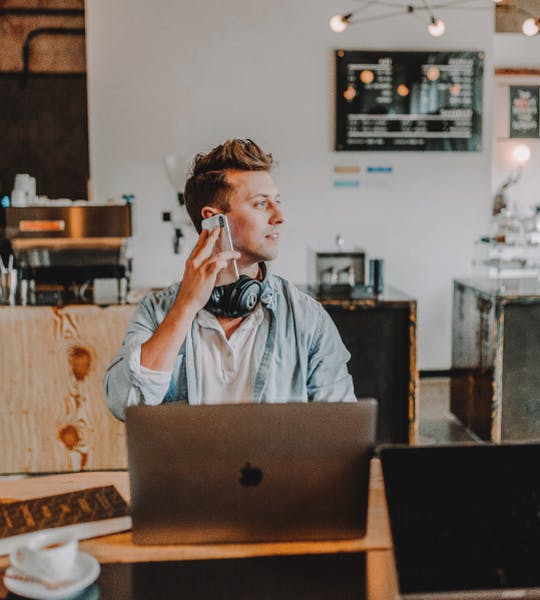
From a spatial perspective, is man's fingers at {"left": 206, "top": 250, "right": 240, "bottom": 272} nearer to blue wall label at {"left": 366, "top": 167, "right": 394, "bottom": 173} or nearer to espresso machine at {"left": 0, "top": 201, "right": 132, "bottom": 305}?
espresso machine at {"left": 0, "top": 201, "right": 132, "bottom": 305}

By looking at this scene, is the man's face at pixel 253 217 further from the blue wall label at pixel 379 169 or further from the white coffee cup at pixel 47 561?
the blue wall label at pixel 379 169

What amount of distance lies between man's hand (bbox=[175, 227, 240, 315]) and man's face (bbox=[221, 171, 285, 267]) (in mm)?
172

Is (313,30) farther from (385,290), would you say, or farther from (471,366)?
(471,366)

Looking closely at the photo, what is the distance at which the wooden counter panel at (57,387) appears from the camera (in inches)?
125

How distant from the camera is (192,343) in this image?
5.55 ft

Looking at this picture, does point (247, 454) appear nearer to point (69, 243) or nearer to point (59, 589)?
point (59, 589)

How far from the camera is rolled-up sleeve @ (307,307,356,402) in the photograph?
1.75 meters

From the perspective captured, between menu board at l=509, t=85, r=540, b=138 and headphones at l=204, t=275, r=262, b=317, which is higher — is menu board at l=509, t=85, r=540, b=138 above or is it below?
above

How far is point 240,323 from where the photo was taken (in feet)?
5.74

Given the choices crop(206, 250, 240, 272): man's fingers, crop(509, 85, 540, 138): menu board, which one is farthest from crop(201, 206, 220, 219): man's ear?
crop(509, 85, 540, 138): menu board

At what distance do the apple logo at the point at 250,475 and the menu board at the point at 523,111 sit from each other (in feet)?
19.6

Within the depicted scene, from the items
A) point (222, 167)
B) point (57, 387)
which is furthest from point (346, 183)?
point (222, 167)

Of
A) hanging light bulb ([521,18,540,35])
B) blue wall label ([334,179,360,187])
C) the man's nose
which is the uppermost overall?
hanging light bulb ([521,18,540,35])

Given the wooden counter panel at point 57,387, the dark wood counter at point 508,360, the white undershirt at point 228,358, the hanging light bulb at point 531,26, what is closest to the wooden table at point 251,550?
the white undershirt at point 228,358
